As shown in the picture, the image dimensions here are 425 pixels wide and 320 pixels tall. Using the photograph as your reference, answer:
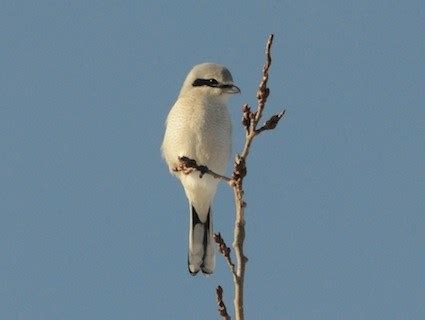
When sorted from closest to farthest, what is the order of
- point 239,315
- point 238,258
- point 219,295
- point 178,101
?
point 239,315 < point 238,258 < point 219,295 < point 178,101

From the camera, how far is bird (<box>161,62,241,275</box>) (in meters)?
5.11

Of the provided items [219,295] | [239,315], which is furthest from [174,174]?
[239,315]

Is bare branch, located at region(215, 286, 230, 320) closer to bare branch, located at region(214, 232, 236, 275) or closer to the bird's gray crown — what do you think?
bare branch, located at region(214, 232, 236, 275)

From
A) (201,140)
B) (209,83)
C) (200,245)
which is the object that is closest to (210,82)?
(209,83)

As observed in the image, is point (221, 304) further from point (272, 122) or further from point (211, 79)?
point (211, 79)

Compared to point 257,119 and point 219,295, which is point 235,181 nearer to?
point 257,119

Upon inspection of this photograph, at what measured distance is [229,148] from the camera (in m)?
5.22

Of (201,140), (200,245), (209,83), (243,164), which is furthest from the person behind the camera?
(209,83)

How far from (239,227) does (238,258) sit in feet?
0.34

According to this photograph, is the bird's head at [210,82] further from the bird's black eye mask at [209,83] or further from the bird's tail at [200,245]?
the bird's tail at [200,245]

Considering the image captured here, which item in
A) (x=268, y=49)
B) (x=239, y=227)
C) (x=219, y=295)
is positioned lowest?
(x=219, y=295)

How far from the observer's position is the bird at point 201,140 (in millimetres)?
5105

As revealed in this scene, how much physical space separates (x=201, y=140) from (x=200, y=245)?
640mm

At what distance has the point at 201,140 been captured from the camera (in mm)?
5098
